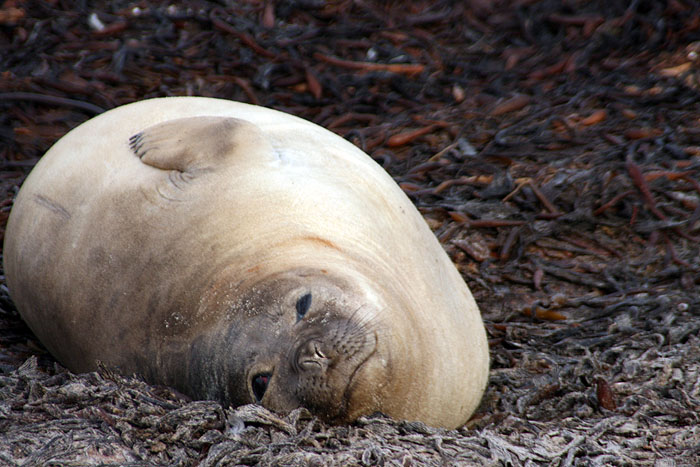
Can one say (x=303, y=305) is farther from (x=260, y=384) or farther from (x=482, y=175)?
(x=482, y=175)

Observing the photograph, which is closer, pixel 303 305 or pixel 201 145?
pixel 303 305

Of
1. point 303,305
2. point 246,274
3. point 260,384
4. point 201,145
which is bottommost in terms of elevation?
point 260,384

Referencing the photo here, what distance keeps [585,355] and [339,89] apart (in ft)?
8.83

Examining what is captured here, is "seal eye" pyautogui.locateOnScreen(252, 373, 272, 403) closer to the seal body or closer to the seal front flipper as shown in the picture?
the seal body

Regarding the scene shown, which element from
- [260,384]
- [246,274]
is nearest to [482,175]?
[246,274]

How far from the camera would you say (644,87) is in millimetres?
5004

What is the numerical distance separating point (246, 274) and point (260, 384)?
39 cm

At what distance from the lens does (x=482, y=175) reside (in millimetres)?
4488

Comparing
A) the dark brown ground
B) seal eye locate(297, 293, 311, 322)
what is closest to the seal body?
seal eye locate(297, 293, 311, 322)

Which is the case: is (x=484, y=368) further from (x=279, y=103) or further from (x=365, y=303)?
(x=279, y=103)

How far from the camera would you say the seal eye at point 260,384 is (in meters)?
2.49

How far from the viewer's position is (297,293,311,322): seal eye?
2514mm

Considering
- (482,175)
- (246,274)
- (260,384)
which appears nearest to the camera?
(260,384)

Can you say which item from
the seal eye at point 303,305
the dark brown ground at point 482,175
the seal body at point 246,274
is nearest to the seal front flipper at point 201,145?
the seal body at point 246,274
